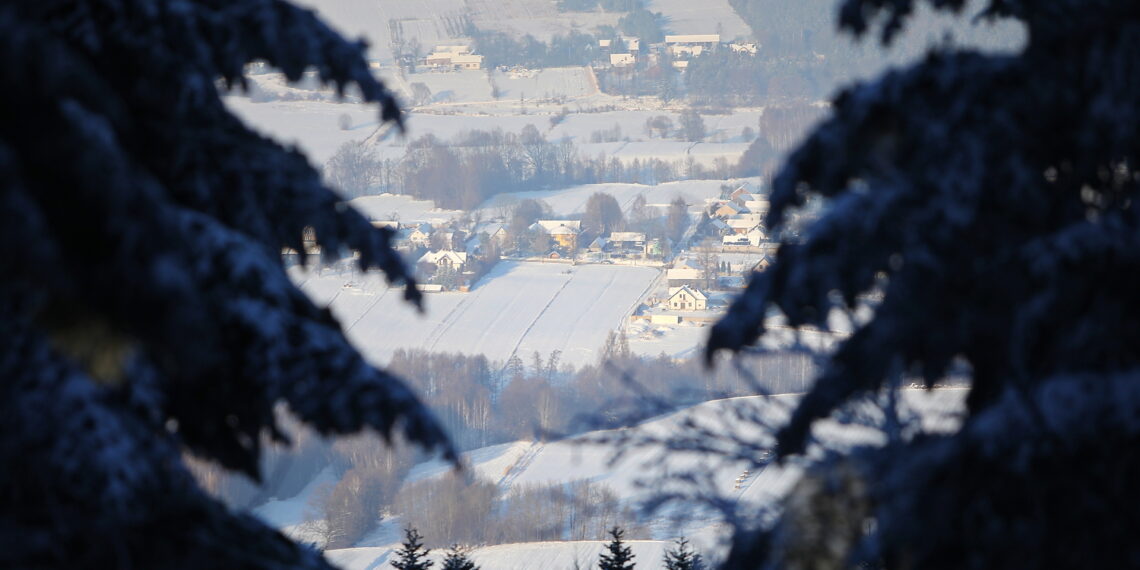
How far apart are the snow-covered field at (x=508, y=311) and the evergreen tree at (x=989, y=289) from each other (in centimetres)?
3296

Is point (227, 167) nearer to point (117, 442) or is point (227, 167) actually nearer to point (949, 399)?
point (117, 442)

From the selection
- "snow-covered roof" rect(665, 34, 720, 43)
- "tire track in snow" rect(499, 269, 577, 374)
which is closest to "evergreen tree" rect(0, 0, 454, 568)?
"tire track in snow" rect(499, 269, 577, 374)

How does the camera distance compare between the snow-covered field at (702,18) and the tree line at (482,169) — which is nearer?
the tree line at (482,169)

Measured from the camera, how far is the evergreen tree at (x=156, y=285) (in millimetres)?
3250

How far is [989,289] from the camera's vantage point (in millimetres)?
3572

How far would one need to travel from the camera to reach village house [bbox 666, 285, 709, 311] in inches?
1412

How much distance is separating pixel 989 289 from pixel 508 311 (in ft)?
133

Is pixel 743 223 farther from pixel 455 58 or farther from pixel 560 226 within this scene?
pixel 455 58

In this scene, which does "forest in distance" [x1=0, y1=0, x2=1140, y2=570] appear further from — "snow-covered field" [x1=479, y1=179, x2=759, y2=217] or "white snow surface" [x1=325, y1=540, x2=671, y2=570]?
"snow-covered field" [x1=479, y1=179, x2=759, y2=217]

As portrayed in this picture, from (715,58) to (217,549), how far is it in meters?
90.3

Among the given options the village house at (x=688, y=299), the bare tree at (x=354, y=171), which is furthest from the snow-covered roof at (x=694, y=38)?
the village house at (x=688, y=299)

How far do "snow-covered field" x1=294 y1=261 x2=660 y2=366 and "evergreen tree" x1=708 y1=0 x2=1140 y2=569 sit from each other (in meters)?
33.0

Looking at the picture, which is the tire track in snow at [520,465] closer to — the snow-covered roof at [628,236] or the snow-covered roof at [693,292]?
the snow-covered roof at [693,292]

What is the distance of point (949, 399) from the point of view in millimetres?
6102
